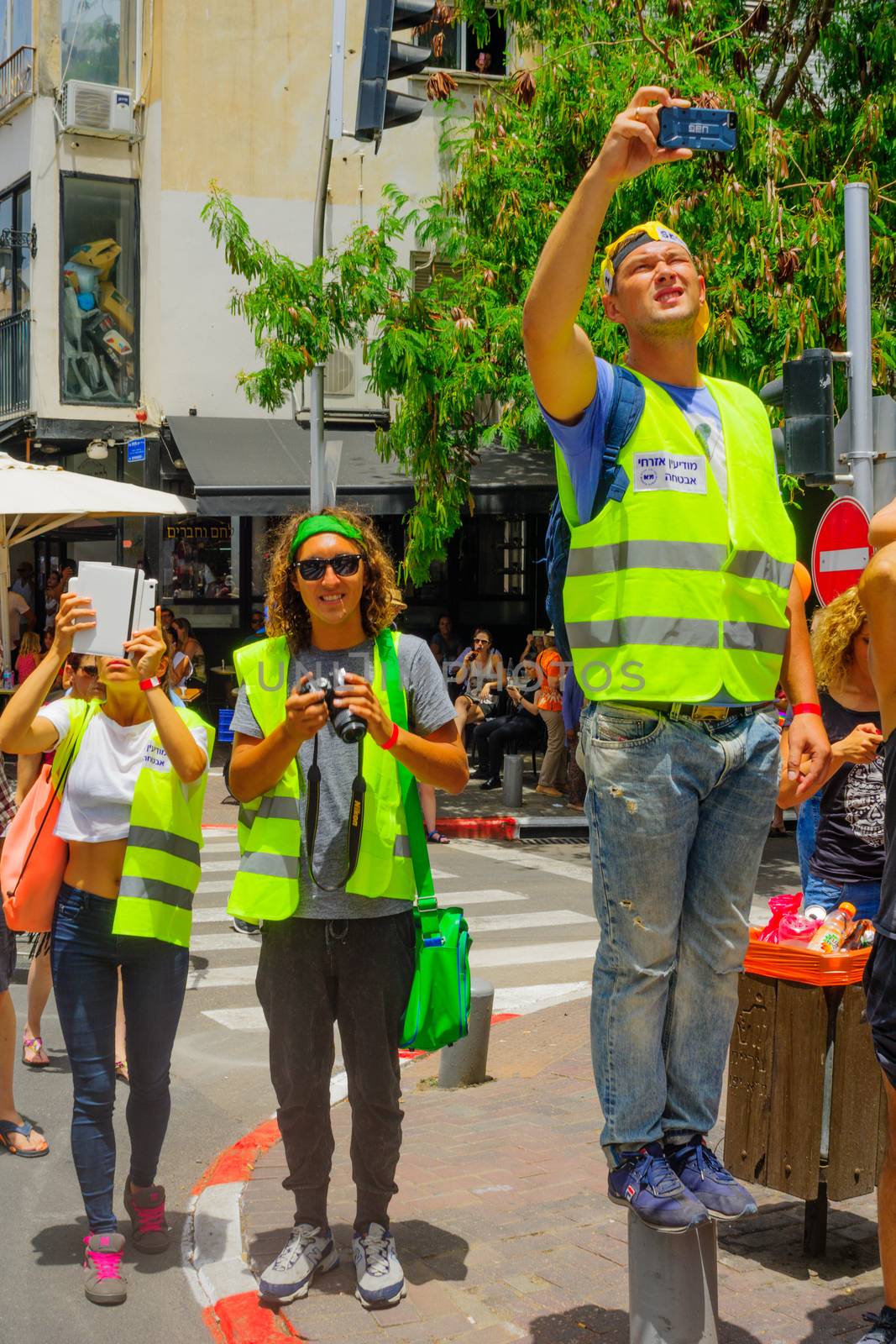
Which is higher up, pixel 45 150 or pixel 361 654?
pixel 45 150

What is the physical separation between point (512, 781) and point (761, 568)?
12.9 metres

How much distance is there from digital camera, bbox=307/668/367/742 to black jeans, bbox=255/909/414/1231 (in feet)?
1.94

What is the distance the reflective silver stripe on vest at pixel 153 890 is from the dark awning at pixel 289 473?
14.0 meters

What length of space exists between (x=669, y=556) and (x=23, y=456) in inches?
830

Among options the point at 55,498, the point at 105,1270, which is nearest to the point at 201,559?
the point at 55,498

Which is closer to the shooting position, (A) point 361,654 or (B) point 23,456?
(A) point 361,654

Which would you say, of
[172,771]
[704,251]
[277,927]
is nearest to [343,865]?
[277,927]

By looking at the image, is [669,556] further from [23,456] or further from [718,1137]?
[23,456]

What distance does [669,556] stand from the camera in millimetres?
3074

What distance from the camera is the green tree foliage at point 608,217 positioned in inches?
500

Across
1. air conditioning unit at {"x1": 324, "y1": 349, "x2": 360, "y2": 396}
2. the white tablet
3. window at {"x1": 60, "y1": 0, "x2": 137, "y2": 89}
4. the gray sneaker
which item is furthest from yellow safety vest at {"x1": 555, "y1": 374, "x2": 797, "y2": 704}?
window at {"x1": 60, "y1": 0, "x2": 137, "y2": 89}

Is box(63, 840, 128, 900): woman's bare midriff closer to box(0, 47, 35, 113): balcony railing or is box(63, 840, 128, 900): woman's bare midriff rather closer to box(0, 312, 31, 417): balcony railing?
box(0, 312, 31, 417): balcony railing

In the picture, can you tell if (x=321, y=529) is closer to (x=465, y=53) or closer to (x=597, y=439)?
(x=597, y=439)

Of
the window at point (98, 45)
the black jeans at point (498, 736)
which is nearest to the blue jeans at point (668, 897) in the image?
the black jeans at point (498, 736)
